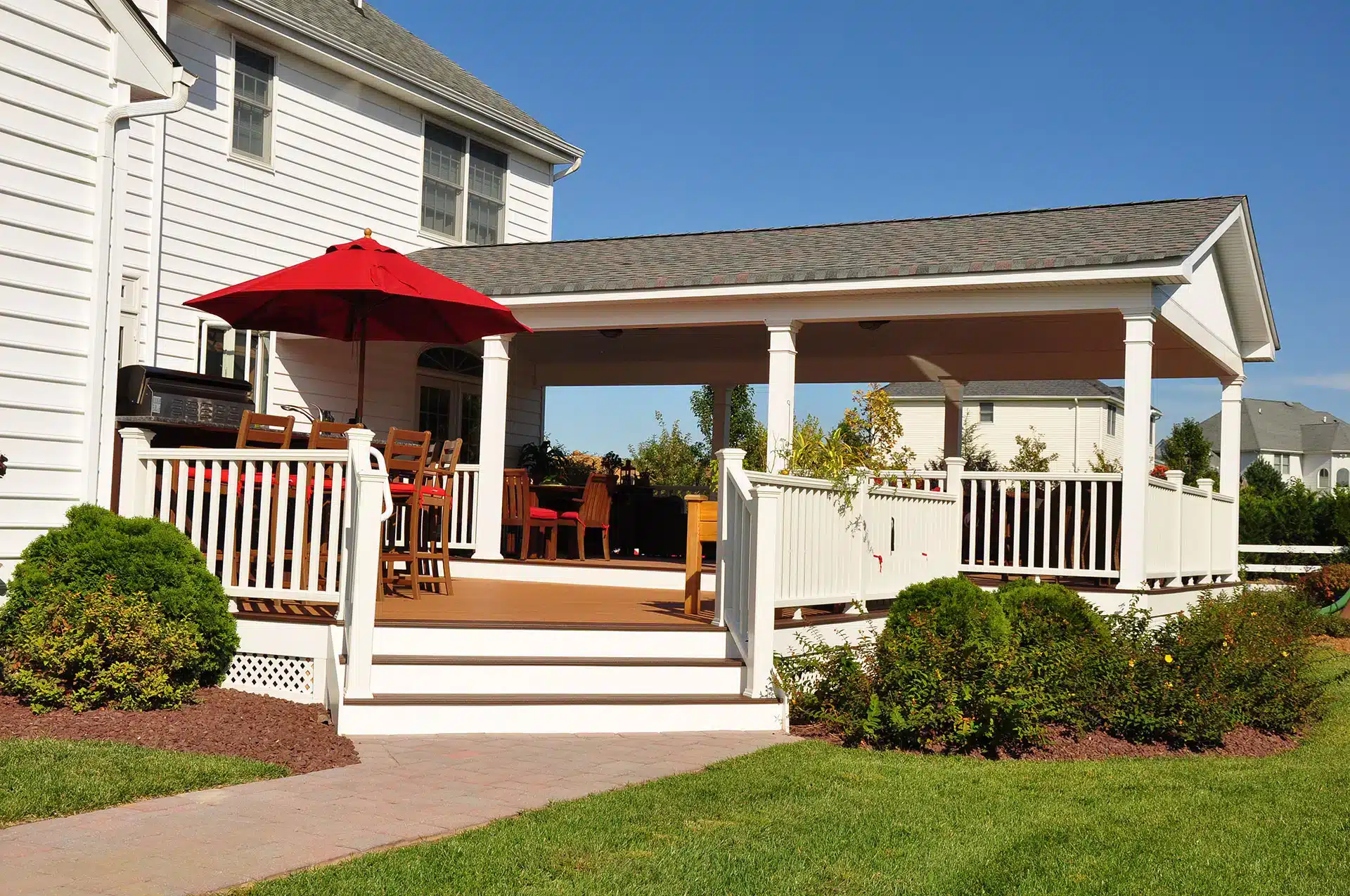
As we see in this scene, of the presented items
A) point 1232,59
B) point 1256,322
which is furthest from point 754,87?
point 1256,322

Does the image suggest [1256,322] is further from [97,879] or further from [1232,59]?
[97,879]

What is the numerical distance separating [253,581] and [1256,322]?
12.1 m

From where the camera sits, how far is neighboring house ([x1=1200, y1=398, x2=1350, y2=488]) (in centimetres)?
6088

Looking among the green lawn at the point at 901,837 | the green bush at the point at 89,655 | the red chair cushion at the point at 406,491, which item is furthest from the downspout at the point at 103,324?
the green lawn at the point at 901,837

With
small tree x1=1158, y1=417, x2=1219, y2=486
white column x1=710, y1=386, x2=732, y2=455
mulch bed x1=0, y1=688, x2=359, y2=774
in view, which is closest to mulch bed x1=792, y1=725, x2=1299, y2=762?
mulch bed x1=0, y1=688, x2=359, y2=774

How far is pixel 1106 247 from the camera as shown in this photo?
1049 centimetres

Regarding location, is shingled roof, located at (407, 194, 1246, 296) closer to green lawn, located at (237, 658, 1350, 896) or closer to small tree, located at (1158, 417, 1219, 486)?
green lawn, located at (237, 658, 1350, 896)

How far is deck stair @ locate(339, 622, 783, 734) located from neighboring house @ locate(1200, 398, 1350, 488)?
59.7 metres

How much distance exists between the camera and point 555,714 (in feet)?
23.1

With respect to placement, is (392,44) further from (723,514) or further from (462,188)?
(723,514)

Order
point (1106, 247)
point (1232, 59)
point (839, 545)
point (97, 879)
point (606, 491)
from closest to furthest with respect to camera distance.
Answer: point (97, 879) < point (839, 545) < point (1106, 247) < point (606, 491) < point (1232, 59)

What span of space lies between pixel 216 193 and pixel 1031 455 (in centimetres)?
2589

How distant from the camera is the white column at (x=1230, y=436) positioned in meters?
14.5

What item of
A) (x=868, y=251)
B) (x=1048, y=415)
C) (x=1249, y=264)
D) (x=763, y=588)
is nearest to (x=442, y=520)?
(x=763, y=588)
